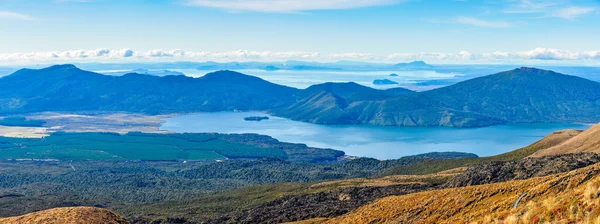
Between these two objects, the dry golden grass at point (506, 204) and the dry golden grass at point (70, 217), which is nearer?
the dry golden grass at point (506, 204)

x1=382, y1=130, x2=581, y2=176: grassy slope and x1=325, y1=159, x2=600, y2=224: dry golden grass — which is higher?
x1=325, y1=159, x2=600, y2=224: dry golden grass

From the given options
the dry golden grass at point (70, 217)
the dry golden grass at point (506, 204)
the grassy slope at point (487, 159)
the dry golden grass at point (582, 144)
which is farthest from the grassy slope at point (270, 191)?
the dry golden grass at point (70, 217)

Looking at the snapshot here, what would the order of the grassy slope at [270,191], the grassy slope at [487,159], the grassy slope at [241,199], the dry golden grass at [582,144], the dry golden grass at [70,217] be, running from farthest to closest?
1. the grassy slope at [487,159]
2. the dry golden grass at [582,144]
3. the grassy slope at [270,191]
4. the grassy slope at [241,199]
5. the dry golden grass at [70,217]

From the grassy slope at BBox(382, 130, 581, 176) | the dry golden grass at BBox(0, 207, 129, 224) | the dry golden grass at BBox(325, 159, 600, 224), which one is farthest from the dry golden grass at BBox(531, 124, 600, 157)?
the dry golden grass at BBox(0, 207, 129, 224)

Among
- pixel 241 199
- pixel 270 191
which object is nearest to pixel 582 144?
pixel 270 191

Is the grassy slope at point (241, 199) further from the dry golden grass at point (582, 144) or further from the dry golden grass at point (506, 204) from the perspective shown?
the dry golden grass at point (506, 204)

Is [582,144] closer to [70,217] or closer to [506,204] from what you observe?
[506,204]

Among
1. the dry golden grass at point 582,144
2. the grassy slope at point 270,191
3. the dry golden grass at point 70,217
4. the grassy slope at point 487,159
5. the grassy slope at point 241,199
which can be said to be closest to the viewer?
the dry golden grass at point 70,217

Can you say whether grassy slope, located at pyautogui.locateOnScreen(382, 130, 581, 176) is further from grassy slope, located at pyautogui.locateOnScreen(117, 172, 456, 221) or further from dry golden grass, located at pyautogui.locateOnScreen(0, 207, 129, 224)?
dry golden grass, located at pyautogui.locateOnScreen(0, 207, 129, 224)

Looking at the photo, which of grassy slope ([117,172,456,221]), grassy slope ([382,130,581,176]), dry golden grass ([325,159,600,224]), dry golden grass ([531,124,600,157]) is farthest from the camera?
grassy slope ([382,130,581,176])
